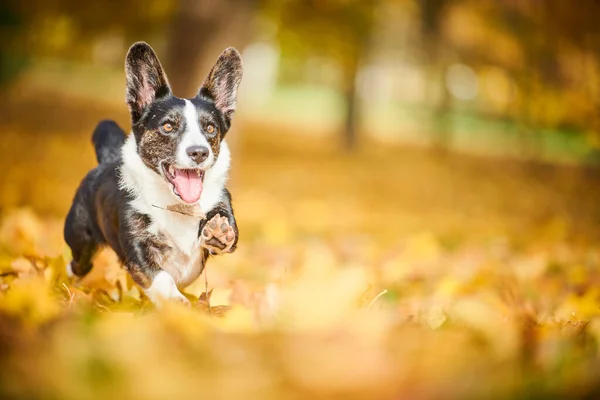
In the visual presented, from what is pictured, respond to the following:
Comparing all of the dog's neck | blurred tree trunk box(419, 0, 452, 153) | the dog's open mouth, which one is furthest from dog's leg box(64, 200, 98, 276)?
blurred tree trunk box(419, 0, 452, 153)

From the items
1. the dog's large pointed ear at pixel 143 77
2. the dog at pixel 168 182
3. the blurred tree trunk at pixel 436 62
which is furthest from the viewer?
the blurred tree trunk at pixel 436 62

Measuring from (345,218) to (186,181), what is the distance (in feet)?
20.0

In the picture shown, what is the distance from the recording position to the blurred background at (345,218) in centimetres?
159

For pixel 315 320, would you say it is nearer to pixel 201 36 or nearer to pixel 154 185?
pixel 154 185

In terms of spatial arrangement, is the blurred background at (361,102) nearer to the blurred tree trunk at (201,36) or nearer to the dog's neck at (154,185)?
the blurred tree trunk at (201,36)

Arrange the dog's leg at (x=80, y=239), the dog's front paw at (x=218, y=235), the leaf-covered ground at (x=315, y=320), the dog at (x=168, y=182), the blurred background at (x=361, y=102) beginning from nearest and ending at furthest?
the leaf-covered ground at (x=315, y=320)
the dog's front paw at (x=218, y=235)
the dog at (x=168, y=182)
the dog's leg at (x=80, y=239)
the blurred background at (x=361, y=102)

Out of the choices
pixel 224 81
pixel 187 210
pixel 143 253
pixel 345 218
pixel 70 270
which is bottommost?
pixel 345 218

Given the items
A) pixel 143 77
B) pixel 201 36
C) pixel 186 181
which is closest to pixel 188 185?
pixel 186 181

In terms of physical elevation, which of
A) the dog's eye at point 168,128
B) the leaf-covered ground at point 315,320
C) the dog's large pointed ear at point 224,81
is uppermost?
the dog's large pointed ear at point 224,81

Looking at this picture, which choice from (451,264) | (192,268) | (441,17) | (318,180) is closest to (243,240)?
(451,264)

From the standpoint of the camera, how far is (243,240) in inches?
236

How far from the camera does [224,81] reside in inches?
118

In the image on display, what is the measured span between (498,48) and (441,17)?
7.25 feet

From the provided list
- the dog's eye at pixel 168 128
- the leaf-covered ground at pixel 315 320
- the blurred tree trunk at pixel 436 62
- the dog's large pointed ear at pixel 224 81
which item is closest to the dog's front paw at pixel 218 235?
the leaf-covered ground at pixel 315 320
